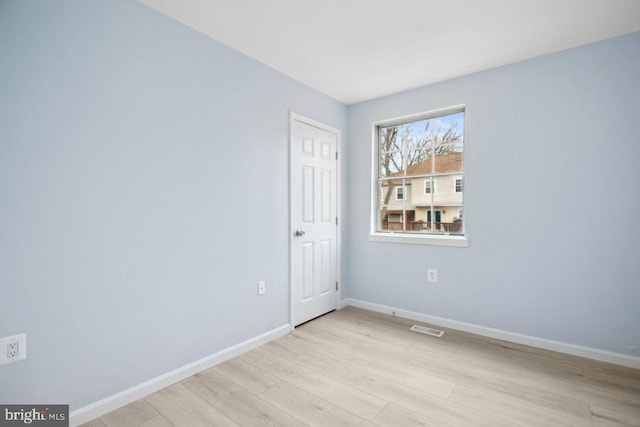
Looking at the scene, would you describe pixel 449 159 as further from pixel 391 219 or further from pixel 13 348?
pixel 13 348

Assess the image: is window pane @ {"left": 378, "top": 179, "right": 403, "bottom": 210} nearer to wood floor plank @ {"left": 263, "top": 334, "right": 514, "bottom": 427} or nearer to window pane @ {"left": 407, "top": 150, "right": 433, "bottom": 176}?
window pane @ {"left": 407, "top": 150, "right": 433, "bottom": 176}

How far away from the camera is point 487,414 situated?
1798 millimetres

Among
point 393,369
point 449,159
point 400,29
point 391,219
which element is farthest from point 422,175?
point 393,369

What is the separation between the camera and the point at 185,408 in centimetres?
186

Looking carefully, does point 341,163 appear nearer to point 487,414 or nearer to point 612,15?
point 612,15

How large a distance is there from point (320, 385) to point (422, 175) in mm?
2381

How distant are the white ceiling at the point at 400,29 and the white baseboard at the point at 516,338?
249cm

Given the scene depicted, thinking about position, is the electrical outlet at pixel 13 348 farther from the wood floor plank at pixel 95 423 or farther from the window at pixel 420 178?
the window at pixel 420 178

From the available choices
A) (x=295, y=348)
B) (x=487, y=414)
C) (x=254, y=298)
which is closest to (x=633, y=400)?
(x=487, y=414)

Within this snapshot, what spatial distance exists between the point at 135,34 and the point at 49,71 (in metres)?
0.57

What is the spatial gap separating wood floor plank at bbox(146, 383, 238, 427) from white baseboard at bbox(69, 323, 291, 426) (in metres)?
0.06

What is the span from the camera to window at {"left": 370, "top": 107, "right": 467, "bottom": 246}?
320cm

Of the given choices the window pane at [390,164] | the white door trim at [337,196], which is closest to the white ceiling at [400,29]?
the white door trim at [337,196]

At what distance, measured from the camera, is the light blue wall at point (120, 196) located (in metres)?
1.55
